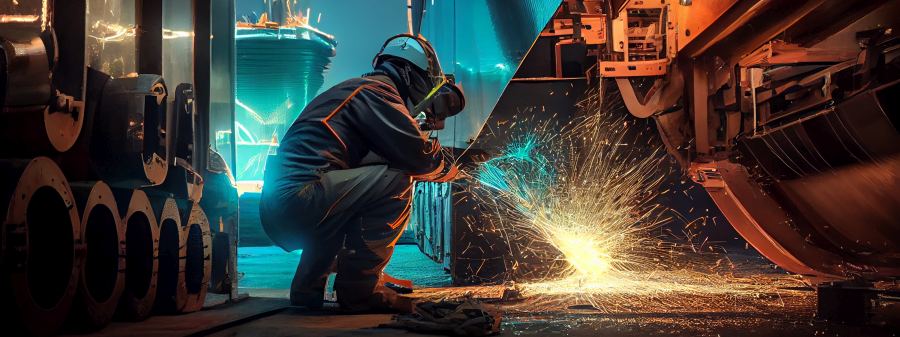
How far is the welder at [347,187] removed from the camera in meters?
3.45

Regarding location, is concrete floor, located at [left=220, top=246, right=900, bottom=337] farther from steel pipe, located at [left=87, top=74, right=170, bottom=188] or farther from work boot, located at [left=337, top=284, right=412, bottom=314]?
steel pipe, located at [left=87, top=74, right=170, bottom=188]

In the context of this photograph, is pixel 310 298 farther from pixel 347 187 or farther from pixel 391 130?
pixel 391 130

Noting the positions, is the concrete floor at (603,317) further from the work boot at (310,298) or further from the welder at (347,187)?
the welder at (347,187)

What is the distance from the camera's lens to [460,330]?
269 centimetres

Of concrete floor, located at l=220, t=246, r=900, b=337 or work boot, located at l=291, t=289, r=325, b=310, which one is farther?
work boot, located at l=291, t=289, r=325, b=310

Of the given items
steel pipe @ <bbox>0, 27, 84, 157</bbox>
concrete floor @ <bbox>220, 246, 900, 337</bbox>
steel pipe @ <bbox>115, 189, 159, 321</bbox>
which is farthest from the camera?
steel pipe @ <bbox>115, 189, 159, 321</bbox>

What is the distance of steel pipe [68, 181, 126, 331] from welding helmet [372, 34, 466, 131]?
5.27 ft

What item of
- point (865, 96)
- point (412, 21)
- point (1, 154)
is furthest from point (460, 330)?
point (412, 21)

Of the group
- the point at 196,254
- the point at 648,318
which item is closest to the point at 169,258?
the point at 196,254

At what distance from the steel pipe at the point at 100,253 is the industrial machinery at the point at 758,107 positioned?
201 centimetres

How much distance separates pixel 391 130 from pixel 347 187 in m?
0.33

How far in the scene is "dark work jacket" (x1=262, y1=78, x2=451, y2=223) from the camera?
348 centimetres

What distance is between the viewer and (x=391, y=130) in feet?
11.6

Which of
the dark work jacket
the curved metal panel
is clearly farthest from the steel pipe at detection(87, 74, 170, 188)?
the curved metal panel
